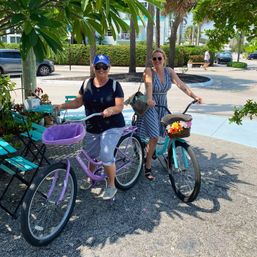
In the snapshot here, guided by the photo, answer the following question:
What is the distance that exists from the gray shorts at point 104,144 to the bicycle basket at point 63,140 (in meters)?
0.46

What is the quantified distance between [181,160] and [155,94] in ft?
3.37

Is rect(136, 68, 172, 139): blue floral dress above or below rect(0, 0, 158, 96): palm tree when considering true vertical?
below

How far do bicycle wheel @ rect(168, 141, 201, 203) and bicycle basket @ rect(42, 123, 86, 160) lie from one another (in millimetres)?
1436

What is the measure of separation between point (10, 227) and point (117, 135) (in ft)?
5.10

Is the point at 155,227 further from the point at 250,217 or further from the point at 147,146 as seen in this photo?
the point at 147,146

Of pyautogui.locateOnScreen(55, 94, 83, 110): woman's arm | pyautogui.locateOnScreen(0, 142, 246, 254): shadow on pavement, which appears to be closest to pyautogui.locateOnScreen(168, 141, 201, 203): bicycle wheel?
pyautogui.locateOnScreen(0, 142, 246, 254): shadow on pavement

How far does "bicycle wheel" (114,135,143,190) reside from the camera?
472 cm

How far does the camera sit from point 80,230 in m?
3.77

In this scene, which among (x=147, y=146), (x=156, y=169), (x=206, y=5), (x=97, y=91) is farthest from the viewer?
(x=156, y=169)

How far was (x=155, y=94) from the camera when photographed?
4965 millimetres

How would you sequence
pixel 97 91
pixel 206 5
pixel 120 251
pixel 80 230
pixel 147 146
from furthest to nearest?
1. pixel 147 146
2. pixel 97 91
3. pixel 80 230
4. pixel 120 251
5. pixel 206 5

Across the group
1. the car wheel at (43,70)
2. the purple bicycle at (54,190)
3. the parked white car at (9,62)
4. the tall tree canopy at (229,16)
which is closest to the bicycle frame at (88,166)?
the purple bicycle at (54,190)

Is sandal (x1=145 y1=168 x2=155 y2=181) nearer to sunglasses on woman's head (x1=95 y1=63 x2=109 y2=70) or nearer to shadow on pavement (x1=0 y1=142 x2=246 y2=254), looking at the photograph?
shadow on pavement (x1=0 y1=142 x2=246 y2=254)

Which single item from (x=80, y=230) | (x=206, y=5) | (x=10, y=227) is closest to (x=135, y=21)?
(x=206, y=5)
